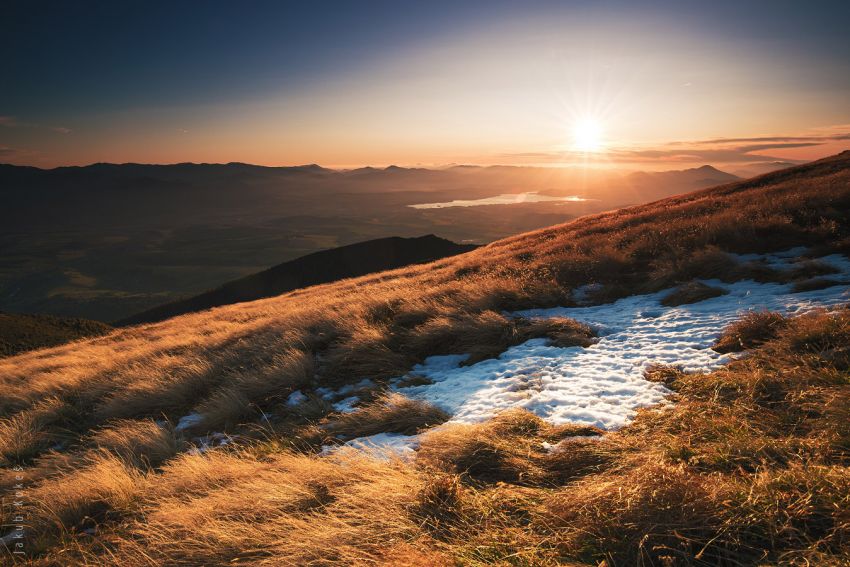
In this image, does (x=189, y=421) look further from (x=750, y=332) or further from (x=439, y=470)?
(x=750, y=332)

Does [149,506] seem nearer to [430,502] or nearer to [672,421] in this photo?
[430,502]

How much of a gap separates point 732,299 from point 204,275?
19704cm

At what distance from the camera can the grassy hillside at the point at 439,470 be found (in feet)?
7.57

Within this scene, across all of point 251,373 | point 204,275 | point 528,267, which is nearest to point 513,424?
point 251,373

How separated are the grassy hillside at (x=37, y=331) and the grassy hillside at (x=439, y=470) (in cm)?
2635

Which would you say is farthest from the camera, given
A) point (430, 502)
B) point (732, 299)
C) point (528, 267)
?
point (528, 267)

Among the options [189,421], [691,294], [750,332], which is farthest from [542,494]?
[691,294]

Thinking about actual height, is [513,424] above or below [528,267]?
below

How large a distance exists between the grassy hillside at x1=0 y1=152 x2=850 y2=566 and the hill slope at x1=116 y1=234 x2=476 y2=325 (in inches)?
1957

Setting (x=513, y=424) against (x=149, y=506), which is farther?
(x=513, y=424)

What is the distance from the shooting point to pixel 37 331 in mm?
29125

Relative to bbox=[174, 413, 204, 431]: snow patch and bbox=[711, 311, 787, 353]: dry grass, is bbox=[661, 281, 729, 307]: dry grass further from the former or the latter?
bbox=[174, 413, 204, 431]: snow patch

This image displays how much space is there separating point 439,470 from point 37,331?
126ft

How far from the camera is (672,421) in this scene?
361 cm
